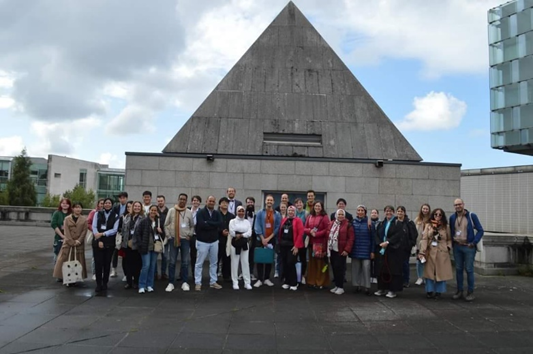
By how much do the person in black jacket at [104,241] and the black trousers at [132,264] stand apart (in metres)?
0.34

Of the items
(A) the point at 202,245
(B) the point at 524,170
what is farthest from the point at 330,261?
(B) the point at 524,170

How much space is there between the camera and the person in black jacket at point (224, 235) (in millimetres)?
9789

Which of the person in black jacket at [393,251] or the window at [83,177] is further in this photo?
the window at [83,177]

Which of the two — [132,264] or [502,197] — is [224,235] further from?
[502,197]

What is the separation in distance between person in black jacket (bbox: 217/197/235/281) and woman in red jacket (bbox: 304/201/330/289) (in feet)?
5.82

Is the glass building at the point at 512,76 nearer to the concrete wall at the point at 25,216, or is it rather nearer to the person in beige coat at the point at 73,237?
the concrete wall at the point at 25,216

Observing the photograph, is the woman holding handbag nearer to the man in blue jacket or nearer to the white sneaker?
the white sneaker

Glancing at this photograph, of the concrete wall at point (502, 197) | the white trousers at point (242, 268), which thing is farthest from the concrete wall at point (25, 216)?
the concrete wall at point (502, 197)

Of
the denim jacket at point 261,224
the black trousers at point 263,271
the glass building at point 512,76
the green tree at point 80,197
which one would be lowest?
the black trousers at point 263,271

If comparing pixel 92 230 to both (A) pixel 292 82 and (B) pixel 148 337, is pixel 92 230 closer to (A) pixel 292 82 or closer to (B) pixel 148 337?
(B) pixel 148 337

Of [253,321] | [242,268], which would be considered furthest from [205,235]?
[253,321]

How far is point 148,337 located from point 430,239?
5.86 meters

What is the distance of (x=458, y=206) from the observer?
8883 millimetres

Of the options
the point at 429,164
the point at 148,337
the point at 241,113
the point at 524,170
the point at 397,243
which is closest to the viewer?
the point at 148,337
